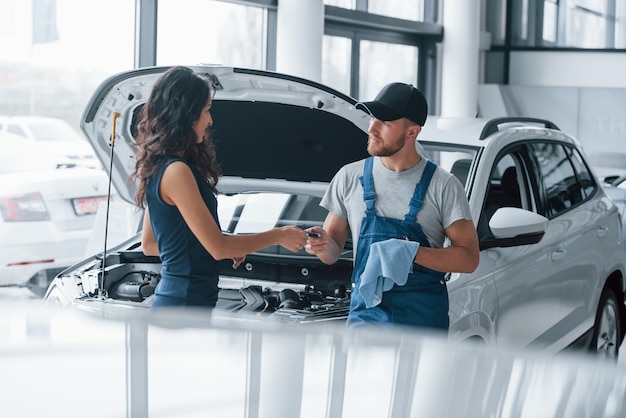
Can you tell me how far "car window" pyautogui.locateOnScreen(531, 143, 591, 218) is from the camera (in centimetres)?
414

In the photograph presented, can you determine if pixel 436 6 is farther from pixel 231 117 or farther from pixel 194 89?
pixel 194 89

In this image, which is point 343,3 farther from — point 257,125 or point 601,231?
point 257,125

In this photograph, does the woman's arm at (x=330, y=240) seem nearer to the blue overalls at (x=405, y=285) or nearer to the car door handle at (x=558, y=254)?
the blue overalls at (x=405, y=285)

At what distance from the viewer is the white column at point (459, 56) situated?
37.9ft

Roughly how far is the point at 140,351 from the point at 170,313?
53 mm

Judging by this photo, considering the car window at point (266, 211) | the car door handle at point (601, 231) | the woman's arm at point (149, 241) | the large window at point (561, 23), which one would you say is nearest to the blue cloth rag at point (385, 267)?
the woman's arm at point (149, 241)

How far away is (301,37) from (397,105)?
579 cm

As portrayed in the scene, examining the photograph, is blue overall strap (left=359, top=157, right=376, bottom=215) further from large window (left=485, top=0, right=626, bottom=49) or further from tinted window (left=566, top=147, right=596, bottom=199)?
large window (left=485, top=0, right=626, bottom=49)

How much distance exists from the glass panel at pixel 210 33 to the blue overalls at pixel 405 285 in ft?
16.3

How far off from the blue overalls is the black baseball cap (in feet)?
0.55

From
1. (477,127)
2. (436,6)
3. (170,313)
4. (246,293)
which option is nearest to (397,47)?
(436,6)

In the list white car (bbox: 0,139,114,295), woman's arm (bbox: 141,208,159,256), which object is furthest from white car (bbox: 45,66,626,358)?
white car (bbox: 0,139,114,295)

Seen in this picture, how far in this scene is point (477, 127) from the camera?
12.8 feet

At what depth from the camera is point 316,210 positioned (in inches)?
146
